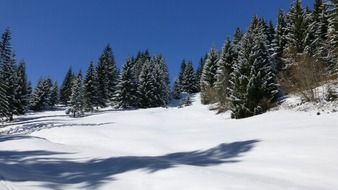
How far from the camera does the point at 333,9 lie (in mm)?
34125

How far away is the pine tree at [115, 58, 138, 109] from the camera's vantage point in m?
65.1

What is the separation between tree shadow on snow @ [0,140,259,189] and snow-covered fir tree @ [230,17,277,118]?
15.7 meters

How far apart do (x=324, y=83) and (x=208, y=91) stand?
20542mm

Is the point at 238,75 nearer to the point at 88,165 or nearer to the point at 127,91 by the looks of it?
the point at 88,165

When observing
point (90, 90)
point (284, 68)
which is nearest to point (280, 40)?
point (284, 68)

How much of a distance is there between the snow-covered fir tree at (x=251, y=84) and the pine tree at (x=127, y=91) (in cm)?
3318

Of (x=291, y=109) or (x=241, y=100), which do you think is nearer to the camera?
(x=291, y=109)

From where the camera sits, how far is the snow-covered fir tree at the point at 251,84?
3256 cm

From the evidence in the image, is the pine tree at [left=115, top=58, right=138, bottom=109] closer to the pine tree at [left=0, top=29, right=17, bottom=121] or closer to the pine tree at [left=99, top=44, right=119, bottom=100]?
the pine tree at [left=99, top=44, right=119, bottom=100]

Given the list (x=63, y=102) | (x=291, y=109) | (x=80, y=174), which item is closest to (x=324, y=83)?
Result: (x=291, y=109)

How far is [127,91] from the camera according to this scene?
216 feet

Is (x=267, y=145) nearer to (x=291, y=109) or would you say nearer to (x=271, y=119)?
(x=271, y=119)

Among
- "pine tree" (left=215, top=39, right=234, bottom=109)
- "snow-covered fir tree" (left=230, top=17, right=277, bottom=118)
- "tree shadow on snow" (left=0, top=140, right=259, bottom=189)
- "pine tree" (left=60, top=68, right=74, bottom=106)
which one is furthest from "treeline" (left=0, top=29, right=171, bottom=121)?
"tree shadow on snow" (left=0, top=140, right=259, bottom=189)

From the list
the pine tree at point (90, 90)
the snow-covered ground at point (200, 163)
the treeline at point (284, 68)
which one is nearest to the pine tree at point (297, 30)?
the treeline at point (284, 68)
